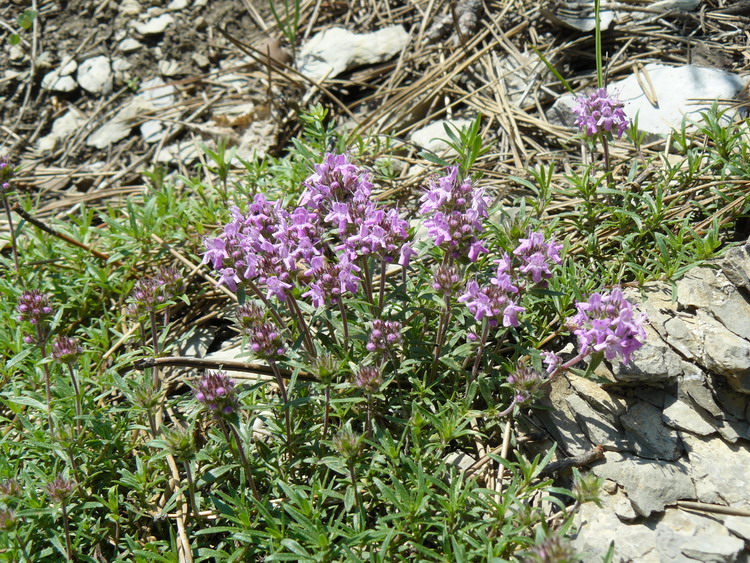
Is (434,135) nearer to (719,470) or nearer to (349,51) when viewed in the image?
(349,51)

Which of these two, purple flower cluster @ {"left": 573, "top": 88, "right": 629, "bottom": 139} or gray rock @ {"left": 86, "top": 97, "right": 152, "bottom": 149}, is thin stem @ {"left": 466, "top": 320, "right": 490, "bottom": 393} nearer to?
purple flower cluster @ {"left": 573, "top": 88, "right": 629, "bottom": 139}

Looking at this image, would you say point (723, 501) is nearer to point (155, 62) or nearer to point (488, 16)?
point (488, 16)

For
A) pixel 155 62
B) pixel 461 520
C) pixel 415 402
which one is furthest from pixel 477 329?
pixel 155 62

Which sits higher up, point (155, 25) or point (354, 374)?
point (155, 25)

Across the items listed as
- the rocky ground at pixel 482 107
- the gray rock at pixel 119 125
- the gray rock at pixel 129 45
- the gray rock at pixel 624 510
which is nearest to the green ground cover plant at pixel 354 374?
the gray rock at pixel 624 510

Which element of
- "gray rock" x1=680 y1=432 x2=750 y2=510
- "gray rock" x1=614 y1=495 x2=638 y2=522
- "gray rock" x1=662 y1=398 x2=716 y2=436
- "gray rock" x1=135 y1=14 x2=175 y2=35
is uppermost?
"gray rock" x1=135 y1=14 x2=175 y2=35

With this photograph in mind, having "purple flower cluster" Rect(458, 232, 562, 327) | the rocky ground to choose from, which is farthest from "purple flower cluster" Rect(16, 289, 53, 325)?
the rocky ground

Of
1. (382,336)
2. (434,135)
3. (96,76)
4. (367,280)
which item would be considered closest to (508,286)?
(382,336)
